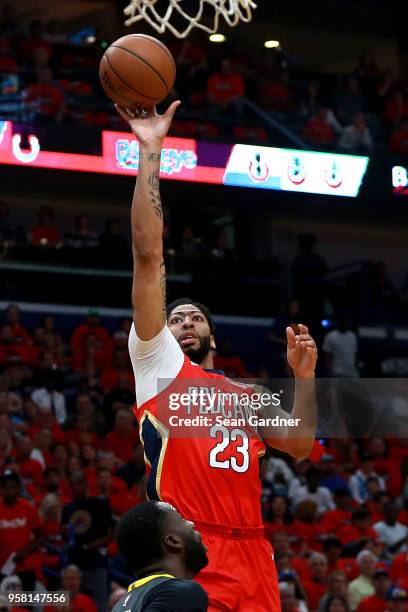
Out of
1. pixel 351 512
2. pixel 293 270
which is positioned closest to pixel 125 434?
pixel 351 512

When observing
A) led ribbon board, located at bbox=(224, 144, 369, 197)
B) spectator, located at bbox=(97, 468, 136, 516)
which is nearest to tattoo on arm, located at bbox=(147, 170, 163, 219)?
spectator, located at bbox=(97, 468, 136, 516)

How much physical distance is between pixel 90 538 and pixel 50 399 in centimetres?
327

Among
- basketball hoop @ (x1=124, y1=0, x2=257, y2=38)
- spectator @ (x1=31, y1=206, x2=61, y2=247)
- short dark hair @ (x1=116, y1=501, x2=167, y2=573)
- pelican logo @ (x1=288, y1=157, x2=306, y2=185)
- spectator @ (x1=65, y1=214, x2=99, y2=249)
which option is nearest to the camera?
short dark hair @ (x1=116, y1=501, x2=167, y2=573)

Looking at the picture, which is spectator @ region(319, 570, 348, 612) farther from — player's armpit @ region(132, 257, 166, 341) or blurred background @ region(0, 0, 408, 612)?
player's armpit @ region(132, 257, 166, 341)

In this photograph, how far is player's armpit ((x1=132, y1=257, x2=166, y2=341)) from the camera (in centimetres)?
512

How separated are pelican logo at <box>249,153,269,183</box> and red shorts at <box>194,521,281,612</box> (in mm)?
10354

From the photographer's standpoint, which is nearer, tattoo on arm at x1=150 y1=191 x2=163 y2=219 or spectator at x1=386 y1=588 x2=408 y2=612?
tattoo on arm at x1=150 y1=191 x2=163 y2=219

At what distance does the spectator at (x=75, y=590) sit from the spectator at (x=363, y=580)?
2.40 m

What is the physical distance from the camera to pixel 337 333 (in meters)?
16.9

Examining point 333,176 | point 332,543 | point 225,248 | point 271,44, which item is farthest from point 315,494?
point 271,44

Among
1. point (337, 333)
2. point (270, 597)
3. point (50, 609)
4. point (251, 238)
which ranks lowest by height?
point (50, 609)

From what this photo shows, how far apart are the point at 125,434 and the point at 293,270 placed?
6.74 m

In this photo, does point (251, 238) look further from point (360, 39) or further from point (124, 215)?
point (360, 39)

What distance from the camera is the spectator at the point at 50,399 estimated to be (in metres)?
13.4
